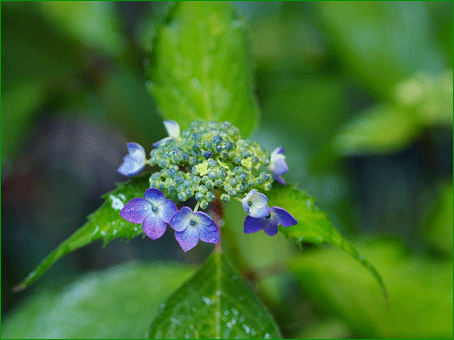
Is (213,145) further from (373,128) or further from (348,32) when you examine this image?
(348,32)

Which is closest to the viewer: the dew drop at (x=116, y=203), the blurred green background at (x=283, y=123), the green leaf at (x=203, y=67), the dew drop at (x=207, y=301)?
the dew drop at (x=116, y=203)

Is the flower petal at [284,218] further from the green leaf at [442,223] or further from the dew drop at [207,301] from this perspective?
the green leaf at [442,223]

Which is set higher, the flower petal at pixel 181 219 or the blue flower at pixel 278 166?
the blue flower at pixel 278 166

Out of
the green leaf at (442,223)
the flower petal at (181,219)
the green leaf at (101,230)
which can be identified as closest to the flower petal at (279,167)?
the flower petal at (181,219)

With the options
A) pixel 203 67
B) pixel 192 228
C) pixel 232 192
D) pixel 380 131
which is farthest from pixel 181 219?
pixel 380 131

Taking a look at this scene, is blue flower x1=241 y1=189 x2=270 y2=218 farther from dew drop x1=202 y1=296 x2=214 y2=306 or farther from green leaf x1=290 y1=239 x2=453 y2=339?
green leaf x1=290 y1=239 x2=453 y2=339

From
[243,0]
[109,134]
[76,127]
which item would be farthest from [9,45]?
[243,0]
